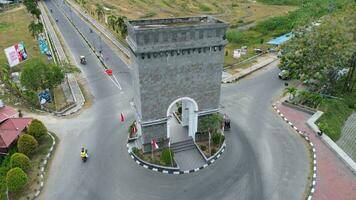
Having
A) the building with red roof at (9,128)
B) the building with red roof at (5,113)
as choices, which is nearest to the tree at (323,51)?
the building with red roof at (9,128)

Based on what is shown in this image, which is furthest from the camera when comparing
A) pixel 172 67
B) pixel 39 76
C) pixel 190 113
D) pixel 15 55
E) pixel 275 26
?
pixel 275 26

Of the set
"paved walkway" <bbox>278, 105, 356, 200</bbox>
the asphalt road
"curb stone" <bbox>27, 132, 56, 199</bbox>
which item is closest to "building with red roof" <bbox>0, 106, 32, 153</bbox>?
"curb stone" <bbox>27, 132, 56, 199</bbox>

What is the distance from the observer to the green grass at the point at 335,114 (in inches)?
1160

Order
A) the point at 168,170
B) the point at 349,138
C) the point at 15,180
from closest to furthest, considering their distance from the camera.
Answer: the point at 15,180 → the point at 168,170 → the point at 349,138

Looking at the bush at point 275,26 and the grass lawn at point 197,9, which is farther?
the grass lawn at point 197,9

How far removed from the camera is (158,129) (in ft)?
84.9

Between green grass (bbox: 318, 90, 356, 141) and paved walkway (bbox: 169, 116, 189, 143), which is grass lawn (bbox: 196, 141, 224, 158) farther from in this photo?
green grass (bbox: 318, 90, 356, 141)

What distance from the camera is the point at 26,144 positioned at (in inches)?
994

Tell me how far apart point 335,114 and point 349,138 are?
346 centimetres

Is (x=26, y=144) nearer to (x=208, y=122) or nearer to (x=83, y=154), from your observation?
(x=83, y=154)

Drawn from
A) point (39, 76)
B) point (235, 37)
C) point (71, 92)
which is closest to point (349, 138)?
point (235, 37)

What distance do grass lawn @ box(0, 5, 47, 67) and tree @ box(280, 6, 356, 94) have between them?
37.9 metres

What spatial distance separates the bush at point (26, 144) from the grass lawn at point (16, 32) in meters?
23.0

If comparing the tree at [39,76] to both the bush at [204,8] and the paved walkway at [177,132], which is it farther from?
the bush at [204,8]
